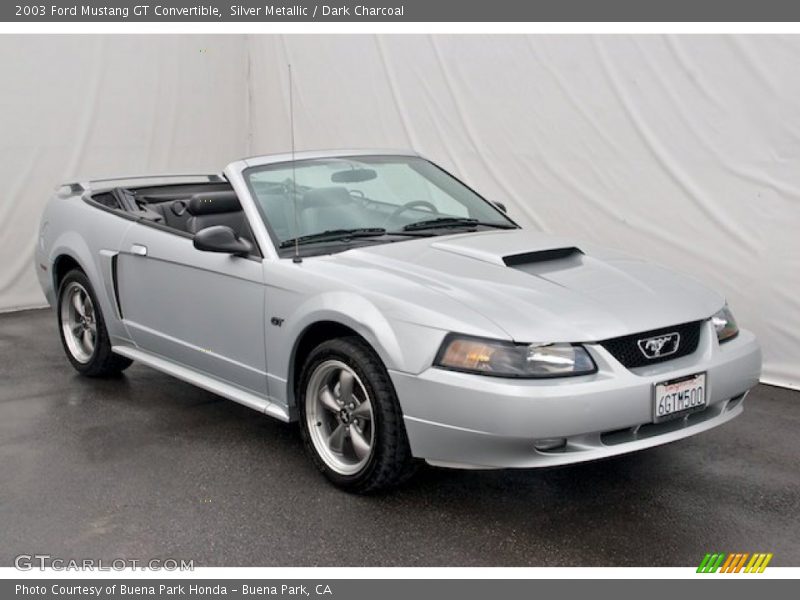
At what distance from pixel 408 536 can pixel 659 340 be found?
1.31 meters

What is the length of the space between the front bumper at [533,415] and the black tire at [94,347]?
2.85 metres

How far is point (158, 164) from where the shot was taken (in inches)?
399

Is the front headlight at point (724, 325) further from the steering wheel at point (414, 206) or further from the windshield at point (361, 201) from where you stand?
the steering wheel at point (414, 206)

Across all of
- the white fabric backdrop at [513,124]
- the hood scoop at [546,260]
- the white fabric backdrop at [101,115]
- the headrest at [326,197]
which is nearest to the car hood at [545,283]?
the hood scoop at [546,260]

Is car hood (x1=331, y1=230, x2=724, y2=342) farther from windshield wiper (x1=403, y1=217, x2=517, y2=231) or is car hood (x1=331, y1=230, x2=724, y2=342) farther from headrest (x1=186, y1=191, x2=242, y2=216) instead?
headrest (x1=186, y1=191, x2=242, y2=216)

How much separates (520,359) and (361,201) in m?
1.70

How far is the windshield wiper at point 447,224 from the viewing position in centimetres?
502

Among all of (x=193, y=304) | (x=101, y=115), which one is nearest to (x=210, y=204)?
(x=193, y=304)

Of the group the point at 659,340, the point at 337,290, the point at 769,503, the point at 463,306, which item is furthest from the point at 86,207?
the point at 769,503

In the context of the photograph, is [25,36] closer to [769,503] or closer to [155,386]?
[155,386]

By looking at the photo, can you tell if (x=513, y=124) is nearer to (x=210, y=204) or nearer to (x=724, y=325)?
(x=210, y=204)

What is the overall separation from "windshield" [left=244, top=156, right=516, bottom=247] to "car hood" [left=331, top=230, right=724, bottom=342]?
0.77ft

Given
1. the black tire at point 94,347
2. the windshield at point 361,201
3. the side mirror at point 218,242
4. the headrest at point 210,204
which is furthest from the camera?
the black tire at point 94,347

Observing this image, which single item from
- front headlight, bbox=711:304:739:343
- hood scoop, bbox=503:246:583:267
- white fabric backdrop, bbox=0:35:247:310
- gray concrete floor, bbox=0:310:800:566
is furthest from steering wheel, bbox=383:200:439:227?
white fabric backdrop, bbox=0:35:247:310
